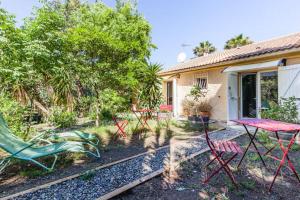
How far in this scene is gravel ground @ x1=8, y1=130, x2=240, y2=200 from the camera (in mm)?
3397

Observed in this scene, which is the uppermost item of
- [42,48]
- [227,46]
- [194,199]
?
[227,46]

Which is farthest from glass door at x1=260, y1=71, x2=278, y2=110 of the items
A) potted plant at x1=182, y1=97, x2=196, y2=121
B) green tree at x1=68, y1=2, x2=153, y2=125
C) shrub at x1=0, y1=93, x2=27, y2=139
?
shrub at x1=0, y1=93, x2=27, y2=139

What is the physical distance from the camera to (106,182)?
3.83 metres

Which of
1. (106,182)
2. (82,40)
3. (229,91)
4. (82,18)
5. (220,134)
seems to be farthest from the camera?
(82,18)

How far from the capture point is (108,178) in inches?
158

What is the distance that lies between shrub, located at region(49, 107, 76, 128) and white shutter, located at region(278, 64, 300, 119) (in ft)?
33.7

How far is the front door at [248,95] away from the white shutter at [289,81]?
5.45 feet

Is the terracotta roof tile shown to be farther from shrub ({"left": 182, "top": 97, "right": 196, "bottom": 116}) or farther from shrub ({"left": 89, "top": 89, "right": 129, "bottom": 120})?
shrub ({"left": 89, "top": 89, "right": 129, "bottom": 120})

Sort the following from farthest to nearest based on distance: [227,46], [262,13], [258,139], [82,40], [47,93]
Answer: [227,46] → [262,13] → [47,93] → [82,40] → [258,139]

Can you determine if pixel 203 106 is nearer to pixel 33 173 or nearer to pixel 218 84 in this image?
pixel 218 84

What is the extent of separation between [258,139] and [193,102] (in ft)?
19.1

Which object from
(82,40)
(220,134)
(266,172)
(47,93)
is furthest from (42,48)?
(266,172)

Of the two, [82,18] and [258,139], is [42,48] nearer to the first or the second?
[82,18]

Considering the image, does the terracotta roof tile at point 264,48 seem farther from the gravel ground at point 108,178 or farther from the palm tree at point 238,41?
the palm tree at point 238,41
